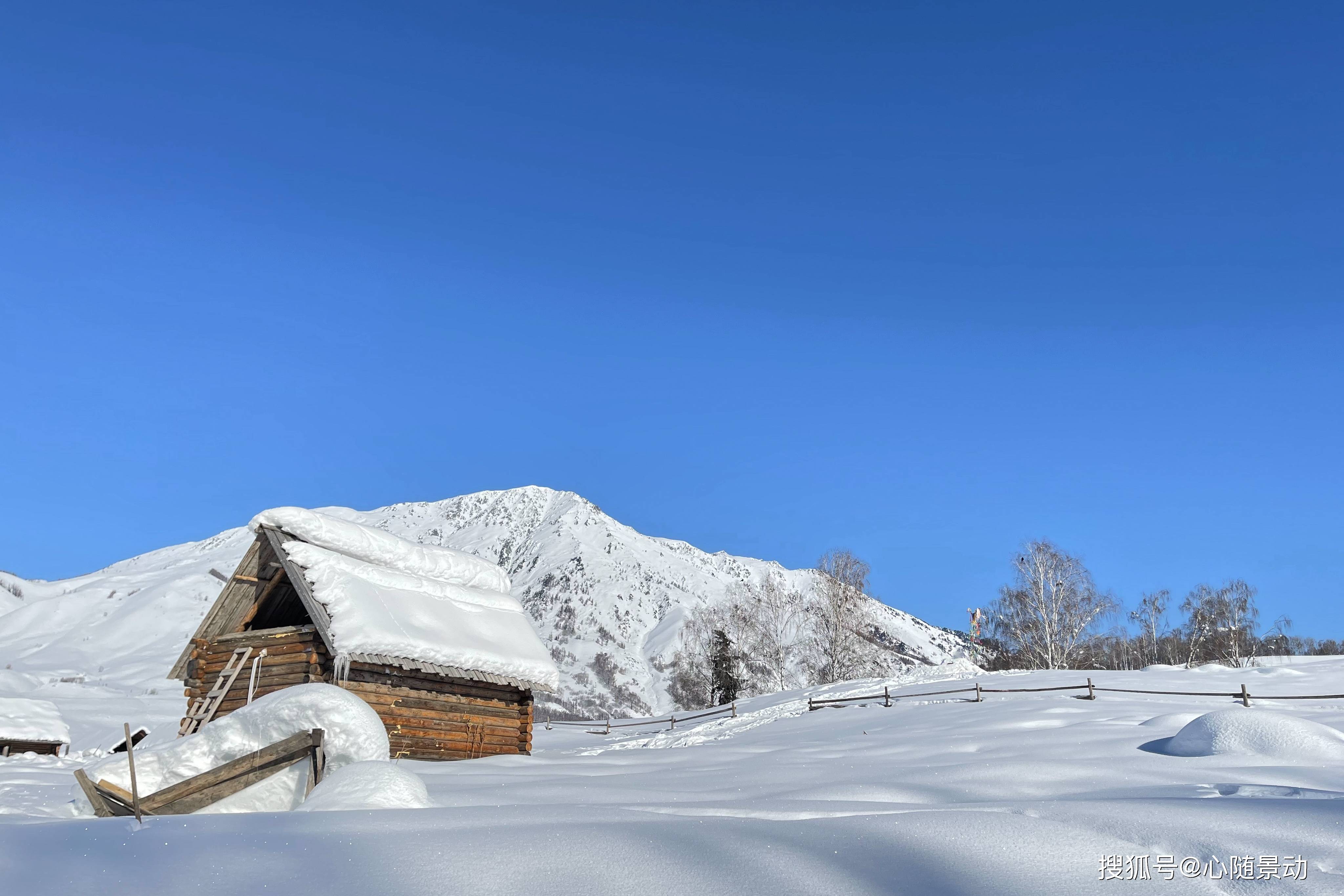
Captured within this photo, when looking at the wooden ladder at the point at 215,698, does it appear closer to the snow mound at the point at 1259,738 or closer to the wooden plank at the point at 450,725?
the wooden plank at the point at 450,725

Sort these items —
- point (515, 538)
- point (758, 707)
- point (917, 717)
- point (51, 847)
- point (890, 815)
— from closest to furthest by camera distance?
point (51, 847) → point (890, 815) → point (917, 717) → point (758, 707) → point (515, 538)

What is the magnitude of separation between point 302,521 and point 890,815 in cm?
1548

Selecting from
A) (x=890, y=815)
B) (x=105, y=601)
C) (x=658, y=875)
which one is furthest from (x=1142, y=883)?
(x=105, y=601)

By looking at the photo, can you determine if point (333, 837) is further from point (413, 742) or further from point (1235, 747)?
point (413, 742)

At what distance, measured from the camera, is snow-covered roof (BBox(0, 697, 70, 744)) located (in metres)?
27.9

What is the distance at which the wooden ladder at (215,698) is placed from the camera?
54.5 ft

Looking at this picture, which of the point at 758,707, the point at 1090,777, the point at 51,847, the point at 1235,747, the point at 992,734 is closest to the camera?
the point at 51,847

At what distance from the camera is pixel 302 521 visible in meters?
17.8

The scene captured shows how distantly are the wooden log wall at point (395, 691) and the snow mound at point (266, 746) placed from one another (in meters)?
7.67

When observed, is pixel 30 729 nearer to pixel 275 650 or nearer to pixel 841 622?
pixel 275 650

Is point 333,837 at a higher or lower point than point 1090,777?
higher

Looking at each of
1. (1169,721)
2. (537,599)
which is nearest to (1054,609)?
(1169,721)

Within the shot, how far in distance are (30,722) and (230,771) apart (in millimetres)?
28342

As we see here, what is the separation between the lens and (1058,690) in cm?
2678
